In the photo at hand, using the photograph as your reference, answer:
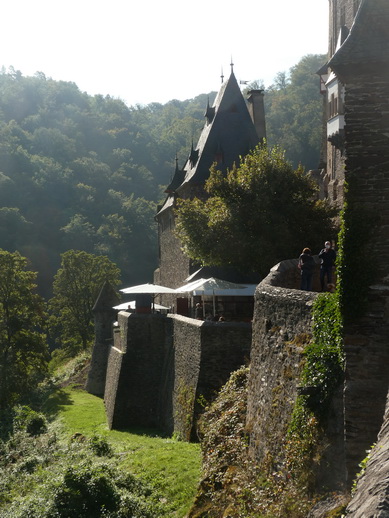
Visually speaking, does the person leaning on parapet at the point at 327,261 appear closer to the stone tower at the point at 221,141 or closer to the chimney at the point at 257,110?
the stone tower at the point at 221,141

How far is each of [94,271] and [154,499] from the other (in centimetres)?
4147

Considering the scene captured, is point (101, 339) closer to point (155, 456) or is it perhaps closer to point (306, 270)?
point (155, 456)

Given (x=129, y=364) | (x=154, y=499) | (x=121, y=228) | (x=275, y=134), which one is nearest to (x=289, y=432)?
(x=154, y=499)

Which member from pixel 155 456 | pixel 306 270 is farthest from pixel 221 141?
pixel 306 270

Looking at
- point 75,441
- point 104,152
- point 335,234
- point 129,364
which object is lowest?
point 75,441

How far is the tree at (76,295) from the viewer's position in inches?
2217

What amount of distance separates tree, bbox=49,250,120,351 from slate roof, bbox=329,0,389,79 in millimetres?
46740

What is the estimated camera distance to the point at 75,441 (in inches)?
1005

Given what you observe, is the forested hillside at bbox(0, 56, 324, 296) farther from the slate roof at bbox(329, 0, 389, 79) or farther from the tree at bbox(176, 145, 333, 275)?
the slate roof at bbox(329, 0, 389, 79)

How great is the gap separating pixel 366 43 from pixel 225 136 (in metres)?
28.3

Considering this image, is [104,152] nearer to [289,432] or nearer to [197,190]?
[197,190]

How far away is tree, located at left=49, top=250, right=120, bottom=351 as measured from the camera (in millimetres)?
56312

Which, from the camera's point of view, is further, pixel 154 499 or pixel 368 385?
pixel 154 499

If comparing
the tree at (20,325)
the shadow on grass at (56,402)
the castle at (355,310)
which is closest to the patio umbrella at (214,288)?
the castle at (355,310)
